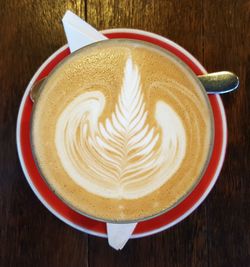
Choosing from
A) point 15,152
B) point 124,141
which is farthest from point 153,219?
point 15,152

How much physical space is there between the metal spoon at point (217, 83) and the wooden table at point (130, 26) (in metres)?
0.03

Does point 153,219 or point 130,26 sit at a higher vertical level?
point 130,26

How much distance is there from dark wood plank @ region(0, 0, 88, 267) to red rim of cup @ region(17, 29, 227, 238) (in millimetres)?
33

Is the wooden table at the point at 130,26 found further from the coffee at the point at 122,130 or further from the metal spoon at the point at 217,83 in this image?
the coffee at the point at 122,130

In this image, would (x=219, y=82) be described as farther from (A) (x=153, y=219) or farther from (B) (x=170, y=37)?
(A) (x=153, y=219)

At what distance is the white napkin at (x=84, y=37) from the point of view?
2.70 feet

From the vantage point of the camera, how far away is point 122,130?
74cm

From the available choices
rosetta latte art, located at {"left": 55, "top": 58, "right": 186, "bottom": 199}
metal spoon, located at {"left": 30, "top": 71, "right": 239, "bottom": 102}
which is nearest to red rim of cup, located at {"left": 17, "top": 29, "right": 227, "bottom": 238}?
metal spoon, located at {"left": 30, "top": 71, "right": 239, "bottom": 102}

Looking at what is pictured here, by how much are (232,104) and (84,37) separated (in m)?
0.33

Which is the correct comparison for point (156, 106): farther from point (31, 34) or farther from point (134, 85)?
point (31, 34)

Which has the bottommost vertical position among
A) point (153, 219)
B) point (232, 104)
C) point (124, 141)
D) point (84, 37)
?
point (153, 219)

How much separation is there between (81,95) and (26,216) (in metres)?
0.30

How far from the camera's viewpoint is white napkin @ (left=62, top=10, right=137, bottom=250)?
824 mm

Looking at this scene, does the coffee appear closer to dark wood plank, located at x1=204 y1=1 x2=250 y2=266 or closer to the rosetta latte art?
the rosetta latte art
